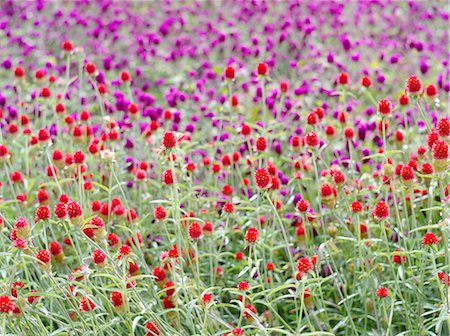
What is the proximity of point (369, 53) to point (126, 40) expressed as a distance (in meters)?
2.25

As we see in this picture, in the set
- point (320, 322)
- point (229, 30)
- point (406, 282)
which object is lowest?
point (320, 322)

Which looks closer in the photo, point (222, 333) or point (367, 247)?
point (222, 333)

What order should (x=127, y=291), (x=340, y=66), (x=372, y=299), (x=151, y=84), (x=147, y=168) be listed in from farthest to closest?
(x=151, y=84), (x=340, y=66), (x=147, y=168), (x=372, y=299), (x=127, y=291)

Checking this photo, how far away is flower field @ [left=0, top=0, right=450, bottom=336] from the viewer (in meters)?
2.70

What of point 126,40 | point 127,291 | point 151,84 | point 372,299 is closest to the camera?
point 127,291

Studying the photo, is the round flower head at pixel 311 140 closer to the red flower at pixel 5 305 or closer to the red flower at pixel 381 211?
the red flower at pixel 381 211

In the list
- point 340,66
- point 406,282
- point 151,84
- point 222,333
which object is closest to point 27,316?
point 222,333

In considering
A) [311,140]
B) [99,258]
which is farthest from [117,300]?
[311,140]

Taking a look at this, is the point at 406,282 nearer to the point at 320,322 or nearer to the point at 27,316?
the point at 320,322

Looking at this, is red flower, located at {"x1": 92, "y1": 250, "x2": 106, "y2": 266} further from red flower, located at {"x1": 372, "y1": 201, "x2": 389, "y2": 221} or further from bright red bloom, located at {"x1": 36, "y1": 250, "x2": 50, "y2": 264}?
red flower, located at {"x1": 372, "y1": 201, "x2": 389, "y2": 221}

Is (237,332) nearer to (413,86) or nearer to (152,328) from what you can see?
(152,328)

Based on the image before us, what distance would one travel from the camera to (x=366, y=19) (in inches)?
279

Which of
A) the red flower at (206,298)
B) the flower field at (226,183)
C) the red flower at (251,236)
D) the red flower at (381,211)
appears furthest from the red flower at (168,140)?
the red flower at (381,211)

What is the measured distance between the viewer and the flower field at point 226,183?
2.70 m
